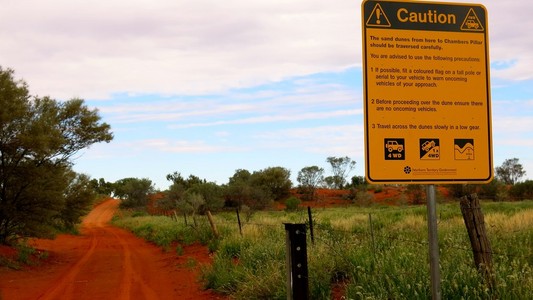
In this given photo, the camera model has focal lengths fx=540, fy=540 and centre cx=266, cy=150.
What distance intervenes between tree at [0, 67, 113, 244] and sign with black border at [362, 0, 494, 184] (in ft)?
53.9

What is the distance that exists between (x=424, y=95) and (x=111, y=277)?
486 inches

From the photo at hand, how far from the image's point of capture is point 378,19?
3.01 metres

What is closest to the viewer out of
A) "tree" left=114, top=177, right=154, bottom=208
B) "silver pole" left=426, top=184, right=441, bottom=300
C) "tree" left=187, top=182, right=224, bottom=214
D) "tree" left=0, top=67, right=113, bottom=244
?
"silver pole" left=426, top=184, right=441, bottom=300

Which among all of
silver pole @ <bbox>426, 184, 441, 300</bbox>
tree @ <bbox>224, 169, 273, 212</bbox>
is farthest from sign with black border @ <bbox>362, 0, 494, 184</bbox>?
tree @ <bbox>224, 169, 273, 212</bbox>

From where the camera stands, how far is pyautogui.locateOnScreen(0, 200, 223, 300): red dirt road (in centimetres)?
1119

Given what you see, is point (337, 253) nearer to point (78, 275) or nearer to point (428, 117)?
point (428, 117)

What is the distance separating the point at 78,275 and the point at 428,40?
13622 millimetres

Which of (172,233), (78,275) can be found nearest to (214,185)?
(172,233)

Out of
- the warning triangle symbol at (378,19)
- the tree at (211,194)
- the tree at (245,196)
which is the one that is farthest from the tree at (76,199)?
the tree at (245,196)

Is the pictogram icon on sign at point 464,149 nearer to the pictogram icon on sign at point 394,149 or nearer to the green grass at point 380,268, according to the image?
the pictogram icon on sign at point 394,149

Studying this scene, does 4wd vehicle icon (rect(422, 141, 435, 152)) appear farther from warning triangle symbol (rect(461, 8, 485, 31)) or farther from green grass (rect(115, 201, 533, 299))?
green grass (rect(115, 201, 533, 299))

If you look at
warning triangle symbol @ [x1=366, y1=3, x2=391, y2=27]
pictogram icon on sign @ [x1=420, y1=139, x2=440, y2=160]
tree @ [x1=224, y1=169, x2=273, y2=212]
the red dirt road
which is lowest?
the red dirt road

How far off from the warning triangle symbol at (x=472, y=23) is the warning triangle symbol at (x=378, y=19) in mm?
464

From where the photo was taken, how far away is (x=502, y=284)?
15.0ft
